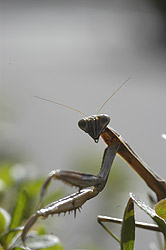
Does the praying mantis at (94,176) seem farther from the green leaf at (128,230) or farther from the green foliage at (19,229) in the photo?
the green leaf at (128,230)

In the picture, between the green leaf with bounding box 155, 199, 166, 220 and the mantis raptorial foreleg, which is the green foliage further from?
the green leaf with bounding box 155, 199, 166, 220

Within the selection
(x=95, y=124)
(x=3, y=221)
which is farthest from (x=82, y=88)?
(x=3, y=221)

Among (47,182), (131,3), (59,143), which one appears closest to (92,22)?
(131,3)

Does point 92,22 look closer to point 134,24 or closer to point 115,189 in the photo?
point 134,24

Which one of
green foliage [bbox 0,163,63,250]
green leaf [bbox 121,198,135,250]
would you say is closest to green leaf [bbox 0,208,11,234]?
green foliage [bbox 0,163,63,250]

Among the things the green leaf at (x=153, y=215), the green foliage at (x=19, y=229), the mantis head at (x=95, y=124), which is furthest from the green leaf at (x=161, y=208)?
the mantis head at (x=95, y=124)
